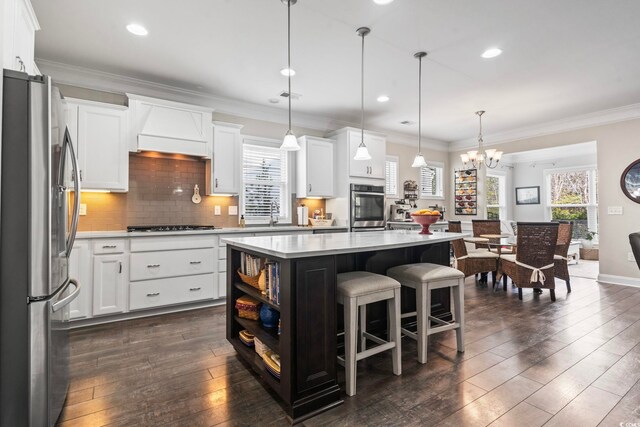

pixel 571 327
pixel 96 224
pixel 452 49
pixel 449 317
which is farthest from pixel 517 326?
pixel 96 224

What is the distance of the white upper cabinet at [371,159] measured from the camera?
5.19 m

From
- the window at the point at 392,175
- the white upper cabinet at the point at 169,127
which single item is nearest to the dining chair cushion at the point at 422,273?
the white upper cabinet at the point at 169,127

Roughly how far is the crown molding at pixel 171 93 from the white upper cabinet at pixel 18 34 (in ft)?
4.49

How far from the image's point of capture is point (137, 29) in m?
2.86

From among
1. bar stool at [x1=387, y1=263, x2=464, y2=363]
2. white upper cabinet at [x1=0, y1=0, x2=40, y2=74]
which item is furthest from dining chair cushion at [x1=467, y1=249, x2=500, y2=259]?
white upper cabinet at [x1=0, y1=0, x2=40, y2=74]

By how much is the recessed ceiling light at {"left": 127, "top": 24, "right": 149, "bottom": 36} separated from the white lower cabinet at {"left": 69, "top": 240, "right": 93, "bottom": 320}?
81.7 inches

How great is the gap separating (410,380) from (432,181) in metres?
5.85

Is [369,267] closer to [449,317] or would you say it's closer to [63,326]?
[449,317]

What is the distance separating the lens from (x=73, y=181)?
6.31 feet

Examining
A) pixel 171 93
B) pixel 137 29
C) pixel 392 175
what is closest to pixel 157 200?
pixel 171 93

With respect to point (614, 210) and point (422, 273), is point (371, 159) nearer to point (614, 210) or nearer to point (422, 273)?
point (422, 273)

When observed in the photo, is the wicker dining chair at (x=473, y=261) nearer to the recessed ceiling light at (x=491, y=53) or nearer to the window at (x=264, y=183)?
the recessed ceiling light at (x=491, y=53)

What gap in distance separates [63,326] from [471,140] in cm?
749

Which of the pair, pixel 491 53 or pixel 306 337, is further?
pixel 491 53
